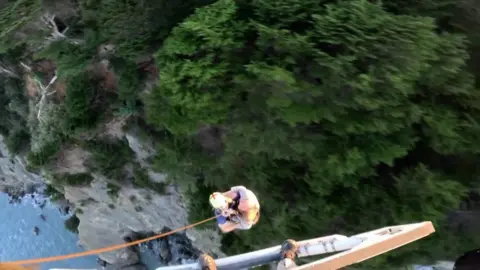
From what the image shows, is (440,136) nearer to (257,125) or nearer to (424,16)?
(424,16)

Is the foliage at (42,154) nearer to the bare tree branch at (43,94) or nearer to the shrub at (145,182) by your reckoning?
the bare tree branch at (43,94)

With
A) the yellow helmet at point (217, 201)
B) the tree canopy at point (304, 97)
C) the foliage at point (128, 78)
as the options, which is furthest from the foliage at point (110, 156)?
the yellow helmet at point (217, 201)

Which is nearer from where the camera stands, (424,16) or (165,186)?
(424,16)

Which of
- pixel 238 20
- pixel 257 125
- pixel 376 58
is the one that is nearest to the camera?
pixel 376 58

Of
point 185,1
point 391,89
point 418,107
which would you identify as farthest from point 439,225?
point 185,1

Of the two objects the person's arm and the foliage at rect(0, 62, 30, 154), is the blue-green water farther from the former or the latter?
the person's arm
